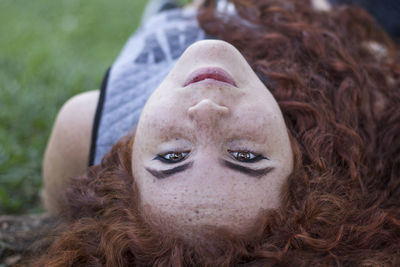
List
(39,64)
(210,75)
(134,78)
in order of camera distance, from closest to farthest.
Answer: (210,75), (134,78), (39,64)

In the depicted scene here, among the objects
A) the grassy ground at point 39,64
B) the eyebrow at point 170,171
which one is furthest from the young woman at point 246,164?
the grassy ground at point 39,64

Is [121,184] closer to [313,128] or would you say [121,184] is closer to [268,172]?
[268,172]

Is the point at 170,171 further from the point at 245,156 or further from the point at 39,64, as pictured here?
the point at 39,64

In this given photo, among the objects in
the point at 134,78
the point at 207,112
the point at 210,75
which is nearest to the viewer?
the point at 207,112

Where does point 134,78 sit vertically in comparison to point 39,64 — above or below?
above

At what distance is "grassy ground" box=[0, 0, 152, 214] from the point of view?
2947mm

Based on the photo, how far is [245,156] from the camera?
167 centimetres

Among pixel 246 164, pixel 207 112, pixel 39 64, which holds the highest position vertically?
pixel 207 112

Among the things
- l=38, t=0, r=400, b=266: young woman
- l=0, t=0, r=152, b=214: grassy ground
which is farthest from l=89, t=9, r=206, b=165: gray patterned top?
l=0, t=0, r=152, b=214: grassy ground

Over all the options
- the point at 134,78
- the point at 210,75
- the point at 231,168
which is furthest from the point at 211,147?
the point at 134,78

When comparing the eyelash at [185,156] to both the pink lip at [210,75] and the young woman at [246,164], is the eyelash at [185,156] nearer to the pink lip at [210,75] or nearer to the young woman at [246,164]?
the young woman at [246,164]

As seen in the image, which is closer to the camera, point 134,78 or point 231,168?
point 231,168

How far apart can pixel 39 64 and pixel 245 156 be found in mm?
2856

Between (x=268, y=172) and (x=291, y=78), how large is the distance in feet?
2.20
